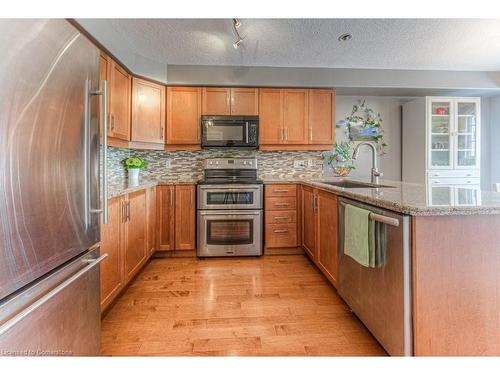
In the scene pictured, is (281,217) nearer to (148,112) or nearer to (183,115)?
(183,115)

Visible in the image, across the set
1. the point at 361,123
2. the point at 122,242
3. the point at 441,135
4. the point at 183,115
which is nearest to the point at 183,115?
the point at 183,115

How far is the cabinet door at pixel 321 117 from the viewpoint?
3.48m

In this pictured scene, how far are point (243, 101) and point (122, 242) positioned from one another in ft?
7.23

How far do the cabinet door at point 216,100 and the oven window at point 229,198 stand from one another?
1.05 meters

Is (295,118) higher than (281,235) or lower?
higher

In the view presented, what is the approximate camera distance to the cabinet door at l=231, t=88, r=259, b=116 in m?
3.40

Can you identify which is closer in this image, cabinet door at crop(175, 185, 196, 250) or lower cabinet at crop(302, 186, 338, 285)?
lower cabinet at crop(302, 186, 338, 285)

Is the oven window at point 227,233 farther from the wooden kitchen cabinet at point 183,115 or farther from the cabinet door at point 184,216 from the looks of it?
the wooden kitchen cabinet at point 183,115

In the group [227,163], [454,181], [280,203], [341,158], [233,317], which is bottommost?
[233,317]

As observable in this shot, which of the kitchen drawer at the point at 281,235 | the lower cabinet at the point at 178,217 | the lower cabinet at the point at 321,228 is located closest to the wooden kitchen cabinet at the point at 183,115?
the lower cabinet at the point at 178,217

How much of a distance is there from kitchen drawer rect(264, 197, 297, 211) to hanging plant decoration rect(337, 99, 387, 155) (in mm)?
1502

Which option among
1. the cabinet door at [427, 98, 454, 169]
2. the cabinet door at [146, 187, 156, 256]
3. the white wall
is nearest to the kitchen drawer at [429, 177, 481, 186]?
the cabinet door at [427, 98, 454, 169]

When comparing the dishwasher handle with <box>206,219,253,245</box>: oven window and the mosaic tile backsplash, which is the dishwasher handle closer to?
<box>206,219,253,245</box>: oven window

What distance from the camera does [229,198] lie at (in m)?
3.15
